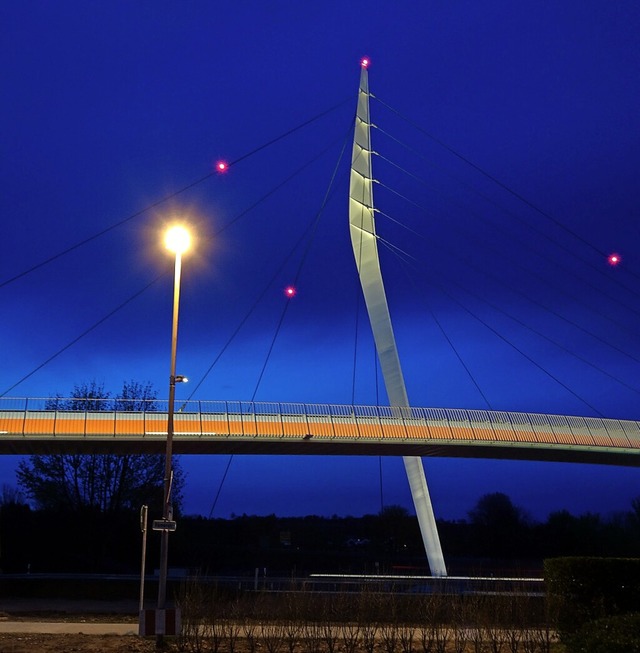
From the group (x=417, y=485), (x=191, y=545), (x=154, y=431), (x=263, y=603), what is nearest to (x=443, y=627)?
(x=263, y=603)

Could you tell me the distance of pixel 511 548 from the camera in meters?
83.4

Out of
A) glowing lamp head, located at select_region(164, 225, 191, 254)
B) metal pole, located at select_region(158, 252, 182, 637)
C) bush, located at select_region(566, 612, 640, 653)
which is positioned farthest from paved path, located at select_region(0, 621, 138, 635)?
bush, located at select_region(566, 612, 640, 653)

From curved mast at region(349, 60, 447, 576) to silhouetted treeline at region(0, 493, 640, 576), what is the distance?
11.1 ft

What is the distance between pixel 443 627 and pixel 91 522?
40478 mm

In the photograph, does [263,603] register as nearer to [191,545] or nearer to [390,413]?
[390,413]

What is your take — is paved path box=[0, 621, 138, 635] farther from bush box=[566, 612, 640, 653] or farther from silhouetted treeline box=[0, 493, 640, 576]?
silhouetted treeline box=[0, 493, 640, 576]

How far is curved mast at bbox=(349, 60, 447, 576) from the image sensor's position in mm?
40156

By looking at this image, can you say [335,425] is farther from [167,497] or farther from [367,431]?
[167,497]

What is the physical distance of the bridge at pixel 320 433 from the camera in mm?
35688

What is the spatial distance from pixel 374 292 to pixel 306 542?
5636 cm

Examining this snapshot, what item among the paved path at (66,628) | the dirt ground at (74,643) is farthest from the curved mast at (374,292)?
the dirt ground at (74,643)

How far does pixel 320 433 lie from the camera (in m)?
37.8

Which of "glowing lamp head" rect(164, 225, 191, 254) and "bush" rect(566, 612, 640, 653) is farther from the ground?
"glowing lamp head" rect(164, 225, 191, 254)

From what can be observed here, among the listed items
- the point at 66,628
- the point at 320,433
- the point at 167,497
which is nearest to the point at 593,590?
the point at 167,497
